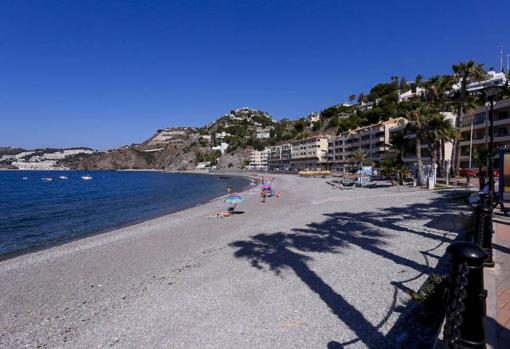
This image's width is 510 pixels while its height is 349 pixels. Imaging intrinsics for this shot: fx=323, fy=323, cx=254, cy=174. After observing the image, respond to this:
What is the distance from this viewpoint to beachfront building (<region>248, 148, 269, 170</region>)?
553ft

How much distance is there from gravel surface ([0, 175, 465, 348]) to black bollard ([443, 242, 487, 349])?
7.47 feet

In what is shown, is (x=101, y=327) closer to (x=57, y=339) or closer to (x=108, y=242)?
(x=57, y=339)

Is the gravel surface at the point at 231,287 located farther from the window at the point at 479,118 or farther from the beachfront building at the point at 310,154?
the beachfront building at the point at 310,154

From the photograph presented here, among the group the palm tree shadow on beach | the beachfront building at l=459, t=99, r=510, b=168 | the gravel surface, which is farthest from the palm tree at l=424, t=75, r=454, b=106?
the gravel surface

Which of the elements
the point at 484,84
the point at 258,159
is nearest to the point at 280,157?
the point at 258,159

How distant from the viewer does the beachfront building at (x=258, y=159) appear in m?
169

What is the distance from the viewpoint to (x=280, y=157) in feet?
477

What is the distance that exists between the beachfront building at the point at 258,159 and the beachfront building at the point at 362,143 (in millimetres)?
64357

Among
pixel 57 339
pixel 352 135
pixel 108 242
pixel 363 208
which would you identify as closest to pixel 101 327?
pixel 57 339

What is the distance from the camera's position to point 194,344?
5.25 metres

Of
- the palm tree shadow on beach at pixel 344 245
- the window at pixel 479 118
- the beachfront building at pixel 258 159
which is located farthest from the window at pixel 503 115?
the beachfront building at pixel 258 159

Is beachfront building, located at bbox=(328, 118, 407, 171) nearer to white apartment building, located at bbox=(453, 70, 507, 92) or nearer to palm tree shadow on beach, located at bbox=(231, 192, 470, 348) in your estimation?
white apartment building, located at bbox=(453, 70, 507, 92)

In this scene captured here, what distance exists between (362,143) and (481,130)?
121 feet

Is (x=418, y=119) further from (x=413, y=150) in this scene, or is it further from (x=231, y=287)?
(x=231, y=287)
